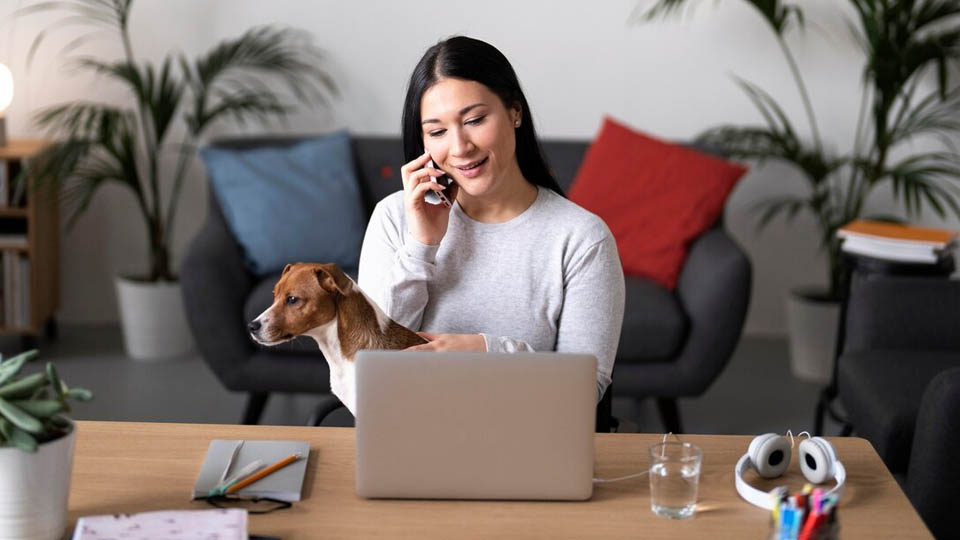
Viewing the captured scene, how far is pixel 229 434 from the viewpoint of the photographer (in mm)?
1688

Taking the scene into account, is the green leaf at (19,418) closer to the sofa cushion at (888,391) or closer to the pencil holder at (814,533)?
the pencil holder at (814,533)

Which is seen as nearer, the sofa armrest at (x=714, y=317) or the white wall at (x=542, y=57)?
the sofa armrest at (x=714, y=317)

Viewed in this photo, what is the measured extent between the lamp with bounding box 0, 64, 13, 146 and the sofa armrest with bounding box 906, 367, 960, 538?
9.43 feet

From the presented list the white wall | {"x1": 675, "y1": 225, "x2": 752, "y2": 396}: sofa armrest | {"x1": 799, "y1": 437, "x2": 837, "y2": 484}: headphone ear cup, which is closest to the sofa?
{"x1": 675, "y1": 225, "x2": 752, "y2": 396}: sofa armrest

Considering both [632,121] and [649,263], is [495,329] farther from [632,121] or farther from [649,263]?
[632,121]

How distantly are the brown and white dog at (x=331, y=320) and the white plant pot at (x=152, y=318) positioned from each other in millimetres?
2292

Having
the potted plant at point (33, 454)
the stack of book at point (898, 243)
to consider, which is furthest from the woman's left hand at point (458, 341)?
the stack of book at point (898, 243)

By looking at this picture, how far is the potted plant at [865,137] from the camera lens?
3686mm


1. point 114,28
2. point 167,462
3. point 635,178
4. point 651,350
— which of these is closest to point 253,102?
point 114,28

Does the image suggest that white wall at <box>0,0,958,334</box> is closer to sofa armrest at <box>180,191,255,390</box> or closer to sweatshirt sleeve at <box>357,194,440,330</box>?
sofa armrest at <box>180,191,255,390</box>

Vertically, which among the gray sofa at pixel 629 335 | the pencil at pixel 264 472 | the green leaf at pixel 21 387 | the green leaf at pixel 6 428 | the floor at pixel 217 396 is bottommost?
the floor at pixel 217 396

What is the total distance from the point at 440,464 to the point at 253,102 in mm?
2594

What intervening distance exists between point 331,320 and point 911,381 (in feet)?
5.44

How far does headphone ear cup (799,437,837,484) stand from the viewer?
1.58 meters
